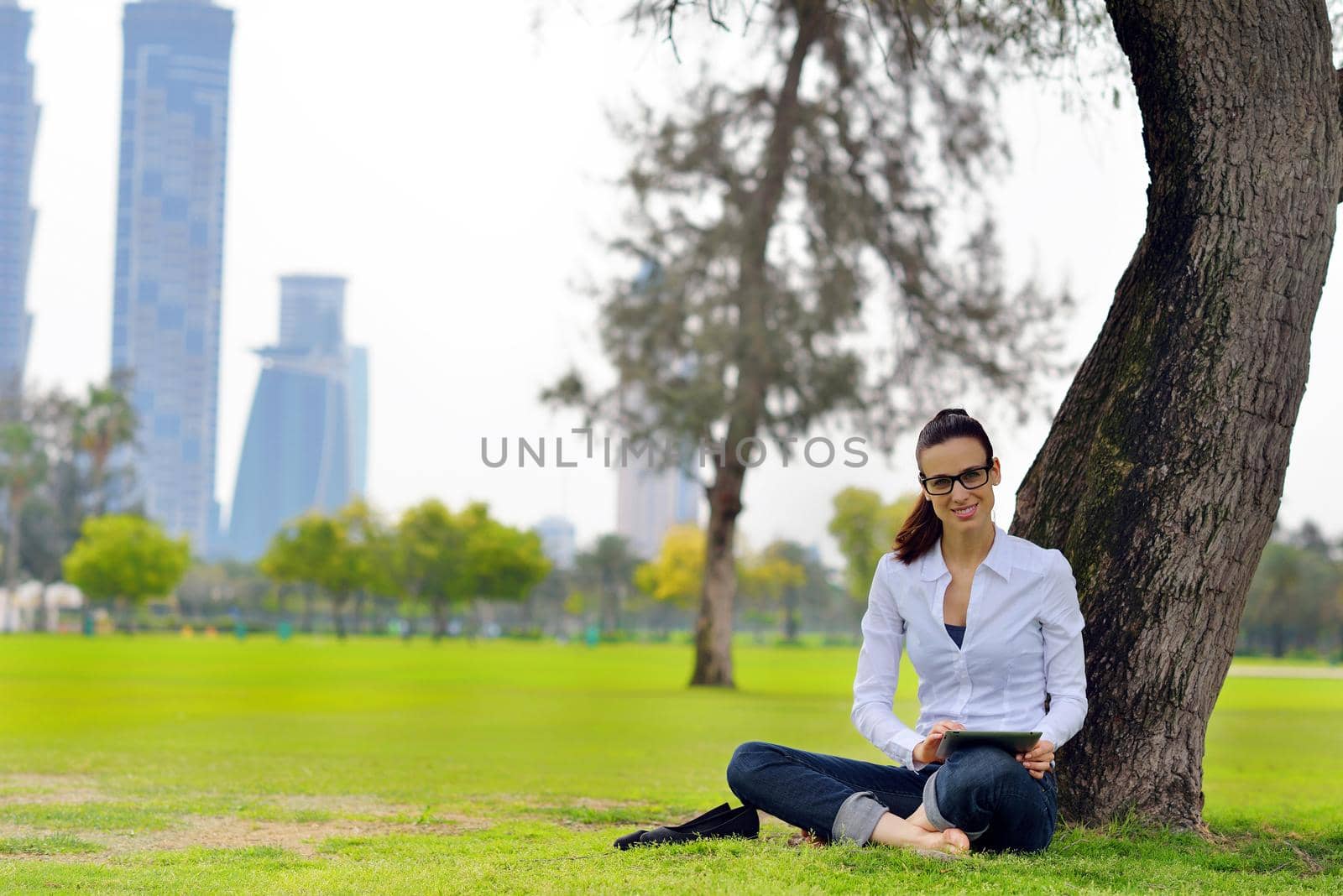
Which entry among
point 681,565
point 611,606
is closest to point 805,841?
point 681,565

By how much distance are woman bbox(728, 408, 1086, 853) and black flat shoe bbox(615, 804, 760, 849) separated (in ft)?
0.83

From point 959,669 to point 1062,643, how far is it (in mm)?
362

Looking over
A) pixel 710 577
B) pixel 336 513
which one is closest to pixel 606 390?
pixel 710 577

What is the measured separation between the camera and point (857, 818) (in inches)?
181

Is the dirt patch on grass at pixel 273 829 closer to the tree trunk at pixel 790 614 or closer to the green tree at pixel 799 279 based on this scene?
the green tree at pixel 799 279

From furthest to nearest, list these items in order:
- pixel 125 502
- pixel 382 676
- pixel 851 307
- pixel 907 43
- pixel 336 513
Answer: pixel 125 502
pixel 336 513
pixel 382 676
pixel 851 307
pixel 907 43

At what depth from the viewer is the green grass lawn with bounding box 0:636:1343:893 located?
14.3ft

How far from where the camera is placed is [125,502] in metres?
106

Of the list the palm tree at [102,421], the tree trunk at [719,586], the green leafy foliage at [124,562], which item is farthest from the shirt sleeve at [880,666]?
the palm tree at [102,421]

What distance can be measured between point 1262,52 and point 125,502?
110935 millimetres

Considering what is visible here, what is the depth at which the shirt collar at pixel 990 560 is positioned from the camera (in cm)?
459

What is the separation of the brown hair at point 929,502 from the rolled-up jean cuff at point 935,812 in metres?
0.76

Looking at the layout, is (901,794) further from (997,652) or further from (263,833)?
(263,833)

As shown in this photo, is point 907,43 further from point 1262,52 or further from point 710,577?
point 710,577
